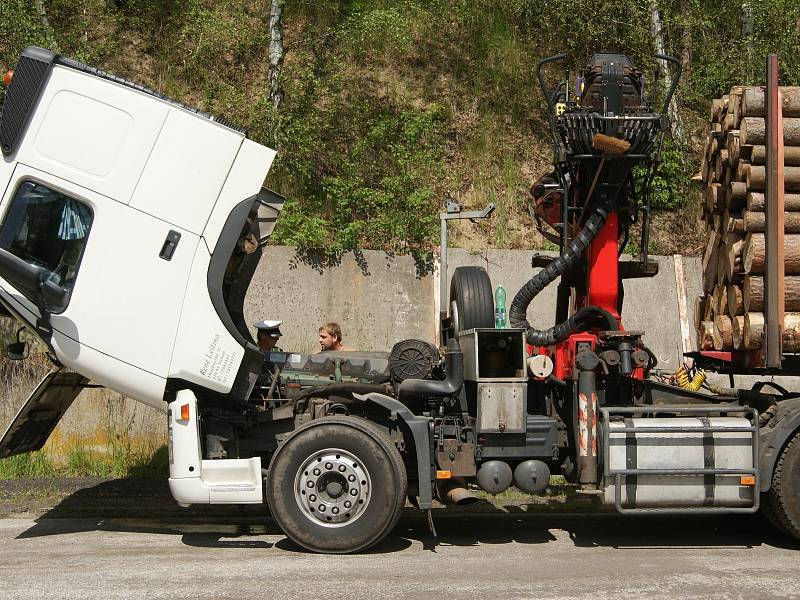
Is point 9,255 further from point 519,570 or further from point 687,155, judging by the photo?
point 687,155

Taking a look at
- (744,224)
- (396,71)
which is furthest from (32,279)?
(396,71)

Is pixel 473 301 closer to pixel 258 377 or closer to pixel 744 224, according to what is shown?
pixel 258 377

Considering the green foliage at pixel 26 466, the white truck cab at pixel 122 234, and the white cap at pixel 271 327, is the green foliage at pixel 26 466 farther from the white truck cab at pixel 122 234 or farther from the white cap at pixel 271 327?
the white truck cab at pixel 122 234

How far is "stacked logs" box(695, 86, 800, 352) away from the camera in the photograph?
7461 millimetres

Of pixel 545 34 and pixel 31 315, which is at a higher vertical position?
pixel 545 34

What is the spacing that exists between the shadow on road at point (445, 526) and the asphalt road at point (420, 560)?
3cm

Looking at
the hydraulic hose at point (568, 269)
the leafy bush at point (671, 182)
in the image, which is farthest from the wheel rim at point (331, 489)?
the leafy bush at point (671, 182)

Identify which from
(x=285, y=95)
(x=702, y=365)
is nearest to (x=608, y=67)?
(x=702, y=365)

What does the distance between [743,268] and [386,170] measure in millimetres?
9022

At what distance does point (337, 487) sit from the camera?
23.3 feet

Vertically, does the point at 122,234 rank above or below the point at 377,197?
below

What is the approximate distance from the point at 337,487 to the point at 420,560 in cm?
83

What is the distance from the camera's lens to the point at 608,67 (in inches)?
328

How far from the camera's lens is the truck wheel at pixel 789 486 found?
7.29 metres
